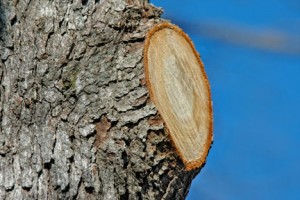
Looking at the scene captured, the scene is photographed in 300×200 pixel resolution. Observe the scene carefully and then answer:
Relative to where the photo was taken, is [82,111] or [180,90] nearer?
[82,111]

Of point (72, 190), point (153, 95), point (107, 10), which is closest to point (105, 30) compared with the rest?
point (107, 10)

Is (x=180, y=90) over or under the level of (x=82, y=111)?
over

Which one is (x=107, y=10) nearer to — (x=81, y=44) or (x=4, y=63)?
(x=81, y=44)

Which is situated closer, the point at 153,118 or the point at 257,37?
the point at 153,118
